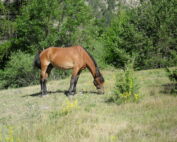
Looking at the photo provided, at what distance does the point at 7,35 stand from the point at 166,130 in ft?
132

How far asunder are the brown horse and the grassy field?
0.74 metres

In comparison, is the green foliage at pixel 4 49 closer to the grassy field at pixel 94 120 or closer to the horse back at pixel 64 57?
the horse back at pixel 64 57

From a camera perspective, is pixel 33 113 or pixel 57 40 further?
pixel 57 40

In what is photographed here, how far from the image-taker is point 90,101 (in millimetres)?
13203

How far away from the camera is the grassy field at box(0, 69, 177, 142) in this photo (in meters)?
7.55

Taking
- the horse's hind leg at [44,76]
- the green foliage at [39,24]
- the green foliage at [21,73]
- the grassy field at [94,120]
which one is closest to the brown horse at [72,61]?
the horse's hind leg at [44,76]

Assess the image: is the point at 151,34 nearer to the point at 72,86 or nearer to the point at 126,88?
the point at 72,86

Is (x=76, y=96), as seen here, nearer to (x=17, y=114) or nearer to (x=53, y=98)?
(x=53, y=98)

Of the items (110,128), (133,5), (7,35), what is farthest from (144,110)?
(7,35)

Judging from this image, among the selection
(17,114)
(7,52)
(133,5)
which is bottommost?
(17,114)

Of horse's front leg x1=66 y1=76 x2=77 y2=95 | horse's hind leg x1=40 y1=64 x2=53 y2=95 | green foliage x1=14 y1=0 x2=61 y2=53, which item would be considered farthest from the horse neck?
green foliage x1=14 y1=0 x2=61 y2=53

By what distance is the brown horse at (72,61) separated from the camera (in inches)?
571

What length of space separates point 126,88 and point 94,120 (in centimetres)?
365

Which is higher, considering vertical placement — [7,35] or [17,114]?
[7,35]
